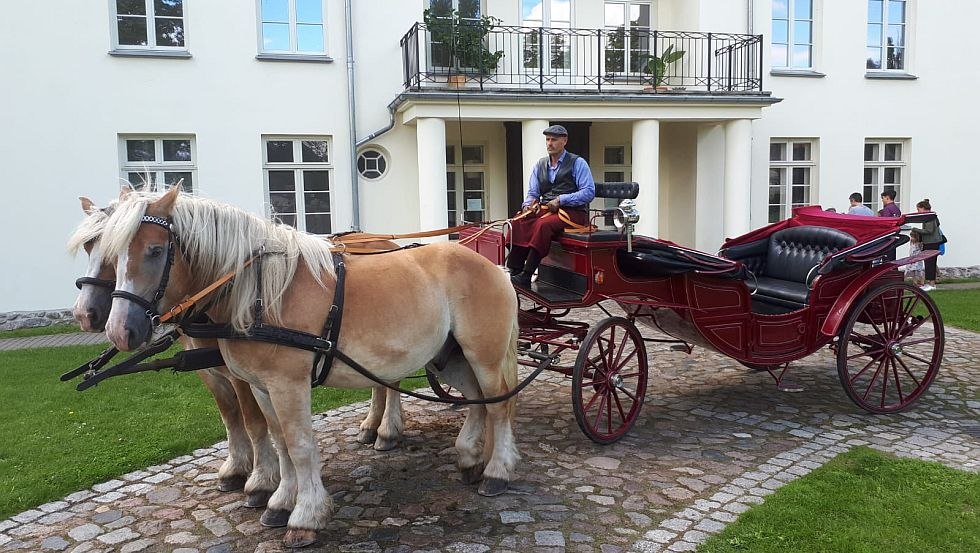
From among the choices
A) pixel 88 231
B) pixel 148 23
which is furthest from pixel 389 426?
pixel 148 23

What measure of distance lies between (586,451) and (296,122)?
838 cm

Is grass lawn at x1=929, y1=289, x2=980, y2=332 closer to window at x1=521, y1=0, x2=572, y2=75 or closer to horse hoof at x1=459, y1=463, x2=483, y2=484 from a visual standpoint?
window at x1=521, y1=0, x2=572, y2=75

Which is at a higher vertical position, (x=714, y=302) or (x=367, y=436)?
(x=714, y=302)

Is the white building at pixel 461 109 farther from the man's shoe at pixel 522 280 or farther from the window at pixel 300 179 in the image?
the man's shoe at pixel 522 280

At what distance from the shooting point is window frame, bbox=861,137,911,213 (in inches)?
558

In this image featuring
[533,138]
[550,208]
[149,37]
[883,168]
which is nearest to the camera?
[550,208]

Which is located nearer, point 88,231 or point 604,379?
point 88,231

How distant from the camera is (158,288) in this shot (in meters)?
2.89

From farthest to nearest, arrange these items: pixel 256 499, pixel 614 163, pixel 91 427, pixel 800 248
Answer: pixel 614 163, pixel 800 248, pixel 91 427, pixel 256 499

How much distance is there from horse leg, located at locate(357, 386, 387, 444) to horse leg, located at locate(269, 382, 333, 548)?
1.42 metres

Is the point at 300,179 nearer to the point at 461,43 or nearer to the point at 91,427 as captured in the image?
the point at 461,43

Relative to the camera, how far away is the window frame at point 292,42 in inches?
430

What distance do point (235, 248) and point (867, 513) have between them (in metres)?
3.46

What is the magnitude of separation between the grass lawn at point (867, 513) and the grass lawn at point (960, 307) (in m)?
6.02
